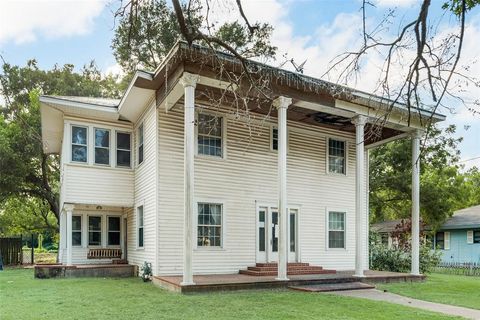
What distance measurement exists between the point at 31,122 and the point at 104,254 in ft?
33.8

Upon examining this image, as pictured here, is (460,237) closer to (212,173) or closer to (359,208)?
(359,208)

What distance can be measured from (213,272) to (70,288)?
12.6 ft

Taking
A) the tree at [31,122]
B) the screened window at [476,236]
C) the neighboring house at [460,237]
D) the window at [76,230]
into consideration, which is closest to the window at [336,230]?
the window at [76,230]

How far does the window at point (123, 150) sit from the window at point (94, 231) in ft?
7.75

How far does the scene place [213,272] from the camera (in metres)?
12.3

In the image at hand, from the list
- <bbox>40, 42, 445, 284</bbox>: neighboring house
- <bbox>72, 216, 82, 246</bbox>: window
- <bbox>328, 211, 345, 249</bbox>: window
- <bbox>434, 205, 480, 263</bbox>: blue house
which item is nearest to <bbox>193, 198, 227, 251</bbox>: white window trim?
<bbox>40, 42, 445, 284</bbox>: neighboring house

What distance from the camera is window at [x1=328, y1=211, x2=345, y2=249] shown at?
14.8 m

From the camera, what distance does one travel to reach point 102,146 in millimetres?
13914

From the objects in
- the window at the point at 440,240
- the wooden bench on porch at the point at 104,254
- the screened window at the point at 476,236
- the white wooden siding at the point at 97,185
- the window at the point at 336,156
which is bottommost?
the window at the point at 440,240

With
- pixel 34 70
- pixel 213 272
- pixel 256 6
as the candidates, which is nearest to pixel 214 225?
pixel 213 272

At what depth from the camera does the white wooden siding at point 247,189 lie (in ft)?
39.2

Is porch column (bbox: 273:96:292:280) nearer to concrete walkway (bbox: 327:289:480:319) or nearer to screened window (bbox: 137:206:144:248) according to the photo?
concrete walkway (bbox: 327:289:480:319)

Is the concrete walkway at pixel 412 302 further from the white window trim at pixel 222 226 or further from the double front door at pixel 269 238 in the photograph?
the white window trim at pixel 222 226

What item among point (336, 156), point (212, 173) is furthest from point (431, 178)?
point (212, 173)
